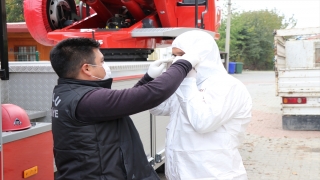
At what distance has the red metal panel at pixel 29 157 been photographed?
2.28 metres

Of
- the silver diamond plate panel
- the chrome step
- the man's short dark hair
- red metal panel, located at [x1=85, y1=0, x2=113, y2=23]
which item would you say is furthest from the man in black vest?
red metal panel, located at [x1=85, y1=0, x2=113, y2=23]

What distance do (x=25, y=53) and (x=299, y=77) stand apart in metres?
5.40

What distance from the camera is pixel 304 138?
8188mm

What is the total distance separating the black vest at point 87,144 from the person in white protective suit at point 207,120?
1.63 feet

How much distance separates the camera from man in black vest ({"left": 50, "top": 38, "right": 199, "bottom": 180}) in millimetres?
1922

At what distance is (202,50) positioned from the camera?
2.53m

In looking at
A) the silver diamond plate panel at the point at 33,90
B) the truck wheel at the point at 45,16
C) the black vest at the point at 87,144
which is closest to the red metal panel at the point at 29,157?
the black vest at the point at 87,144

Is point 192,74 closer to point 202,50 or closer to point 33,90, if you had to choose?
point 202,50

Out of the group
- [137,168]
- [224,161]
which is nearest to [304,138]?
[224,161]

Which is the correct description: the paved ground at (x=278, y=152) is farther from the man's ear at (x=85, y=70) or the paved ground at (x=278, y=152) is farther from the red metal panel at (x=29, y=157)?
the man's ear at (x=85, y=70)

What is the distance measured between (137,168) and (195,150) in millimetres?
550

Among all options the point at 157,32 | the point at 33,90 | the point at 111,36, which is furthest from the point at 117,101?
the point at 111,36

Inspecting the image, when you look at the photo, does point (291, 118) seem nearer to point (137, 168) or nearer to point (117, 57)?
point (117, 57)

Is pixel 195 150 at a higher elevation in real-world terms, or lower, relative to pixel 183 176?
higher
